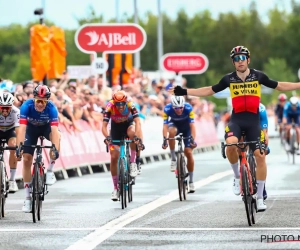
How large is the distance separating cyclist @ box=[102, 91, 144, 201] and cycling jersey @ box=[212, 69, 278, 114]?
10.9ft

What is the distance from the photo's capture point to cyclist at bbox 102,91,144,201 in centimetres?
1752

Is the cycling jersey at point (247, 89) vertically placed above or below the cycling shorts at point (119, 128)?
above

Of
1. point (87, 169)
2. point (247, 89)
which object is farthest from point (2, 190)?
point (87, 169)

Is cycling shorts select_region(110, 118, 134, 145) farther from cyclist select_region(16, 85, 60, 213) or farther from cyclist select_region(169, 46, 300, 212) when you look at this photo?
cyclist select_region(169, 46, 300, 212)

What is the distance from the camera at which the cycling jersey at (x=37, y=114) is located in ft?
51.1

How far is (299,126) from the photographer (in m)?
31.2

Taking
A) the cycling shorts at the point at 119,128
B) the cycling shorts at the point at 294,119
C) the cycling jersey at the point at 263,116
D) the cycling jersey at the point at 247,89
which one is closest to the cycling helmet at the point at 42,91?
the cycling jersey at the point at 247,89

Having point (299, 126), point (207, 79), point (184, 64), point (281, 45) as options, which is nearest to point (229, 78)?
point (299, 126)

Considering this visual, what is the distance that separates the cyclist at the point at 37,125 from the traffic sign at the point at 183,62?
58.9 feet

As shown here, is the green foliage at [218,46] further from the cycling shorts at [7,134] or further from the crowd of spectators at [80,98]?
the cycling shorts at [7,134]

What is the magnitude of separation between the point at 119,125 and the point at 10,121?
7.71ft

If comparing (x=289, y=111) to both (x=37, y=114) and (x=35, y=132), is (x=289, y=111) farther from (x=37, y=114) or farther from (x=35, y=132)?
(x=37, y=114)

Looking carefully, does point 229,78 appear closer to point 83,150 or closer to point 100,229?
point 100,229

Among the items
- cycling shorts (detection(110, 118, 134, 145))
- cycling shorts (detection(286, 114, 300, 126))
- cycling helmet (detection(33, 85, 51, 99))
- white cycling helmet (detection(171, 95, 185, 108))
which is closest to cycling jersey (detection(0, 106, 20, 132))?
cycling helmet (detection(33, 85, 51, 99))
